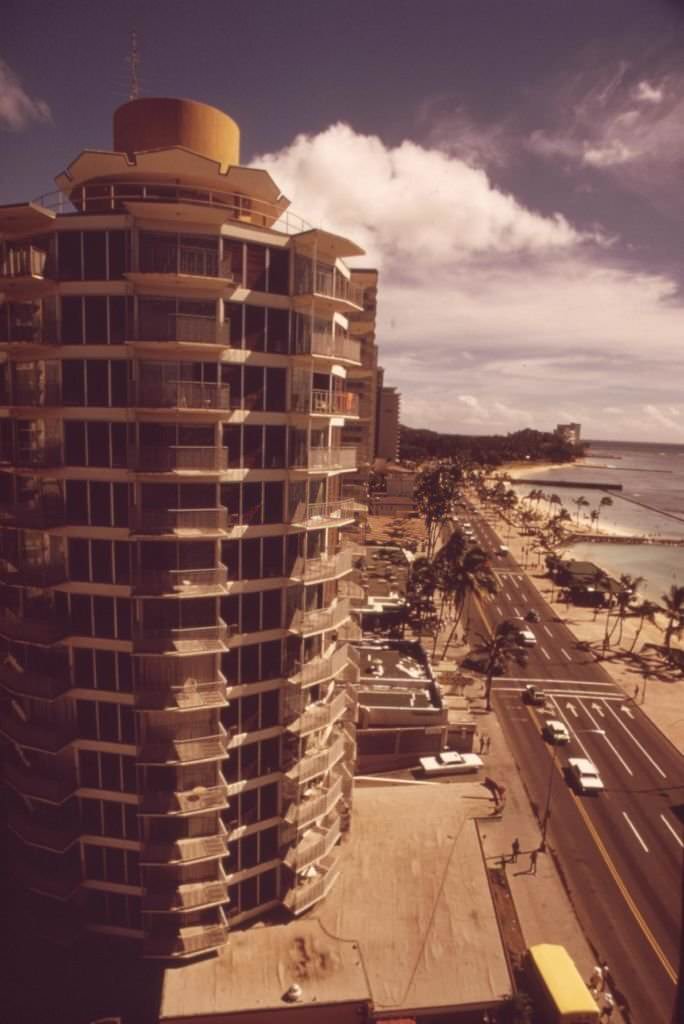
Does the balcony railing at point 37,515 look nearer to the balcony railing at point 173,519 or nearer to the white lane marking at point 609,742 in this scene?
the balcony railing at point 173,519

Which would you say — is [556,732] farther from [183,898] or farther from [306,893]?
[183,898]

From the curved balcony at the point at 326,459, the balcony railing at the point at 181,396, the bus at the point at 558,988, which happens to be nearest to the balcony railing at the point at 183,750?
the curved balcony at the point at 326,459

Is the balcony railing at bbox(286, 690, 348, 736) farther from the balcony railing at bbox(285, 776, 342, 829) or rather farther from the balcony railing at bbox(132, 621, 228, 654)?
the balcony railing at bbox(132, 621, 228, 654)

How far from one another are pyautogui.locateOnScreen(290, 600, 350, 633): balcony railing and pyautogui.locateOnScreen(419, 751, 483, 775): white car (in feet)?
84.8

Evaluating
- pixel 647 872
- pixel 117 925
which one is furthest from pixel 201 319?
pixel 647 872

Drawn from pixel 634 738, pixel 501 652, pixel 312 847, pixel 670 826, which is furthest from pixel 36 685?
pixel 634 738

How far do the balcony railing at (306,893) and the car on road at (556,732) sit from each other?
31.7 meters

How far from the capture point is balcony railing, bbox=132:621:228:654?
27.4 m

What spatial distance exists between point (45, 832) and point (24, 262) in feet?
85.5

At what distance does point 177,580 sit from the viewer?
1067 inches

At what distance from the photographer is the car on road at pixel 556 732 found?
192 ft

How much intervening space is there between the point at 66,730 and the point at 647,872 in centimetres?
3892

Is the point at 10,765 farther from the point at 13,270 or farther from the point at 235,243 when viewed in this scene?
the point at 235,243

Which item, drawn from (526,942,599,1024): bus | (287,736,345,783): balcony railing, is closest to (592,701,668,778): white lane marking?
(526,942,599,1024): bus
